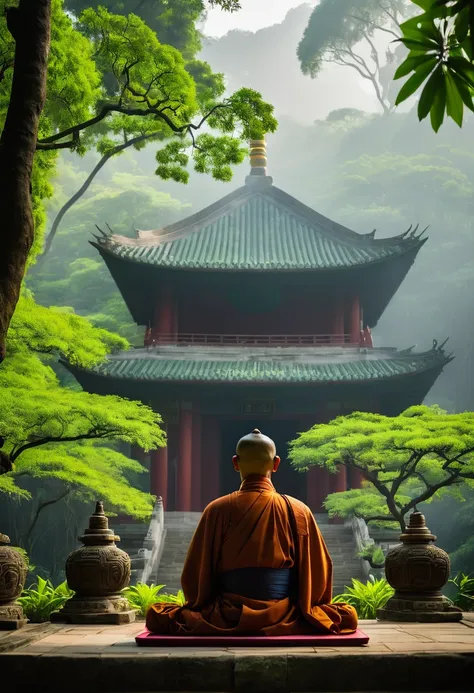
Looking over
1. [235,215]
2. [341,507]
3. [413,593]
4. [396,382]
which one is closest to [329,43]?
[235,215]

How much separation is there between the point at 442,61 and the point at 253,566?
3.64 metres

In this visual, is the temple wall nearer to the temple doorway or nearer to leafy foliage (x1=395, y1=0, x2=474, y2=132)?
the temple doorway

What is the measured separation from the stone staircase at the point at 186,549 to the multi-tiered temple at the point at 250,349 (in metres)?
0.90

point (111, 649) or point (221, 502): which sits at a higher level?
point (221, 502)

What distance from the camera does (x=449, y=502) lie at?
109 feet

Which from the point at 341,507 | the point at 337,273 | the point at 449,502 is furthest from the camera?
the point at 449,502

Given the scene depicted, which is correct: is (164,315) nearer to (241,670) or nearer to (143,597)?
(143,597)

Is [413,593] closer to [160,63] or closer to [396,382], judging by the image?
[160,63]

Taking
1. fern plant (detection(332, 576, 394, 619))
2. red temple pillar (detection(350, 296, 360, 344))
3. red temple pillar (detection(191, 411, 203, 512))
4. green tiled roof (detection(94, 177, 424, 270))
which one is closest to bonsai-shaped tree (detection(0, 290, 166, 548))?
red temple pillar (detection(191, 411, 203, 512))

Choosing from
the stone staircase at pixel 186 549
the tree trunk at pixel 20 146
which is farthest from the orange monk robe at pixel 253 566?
the stone staircase at pixel 186 549

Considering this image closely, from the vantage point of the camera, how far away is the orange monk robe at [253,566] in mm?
5215

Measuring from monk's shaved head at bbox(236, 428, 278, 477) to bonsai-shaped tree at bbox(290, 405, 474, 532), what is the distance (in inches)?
329

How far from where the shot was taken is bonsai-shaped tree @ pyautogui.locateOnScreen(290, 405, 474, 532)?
1388 cm

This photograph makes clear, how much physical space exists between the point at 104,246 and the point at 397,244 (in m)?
7.59
